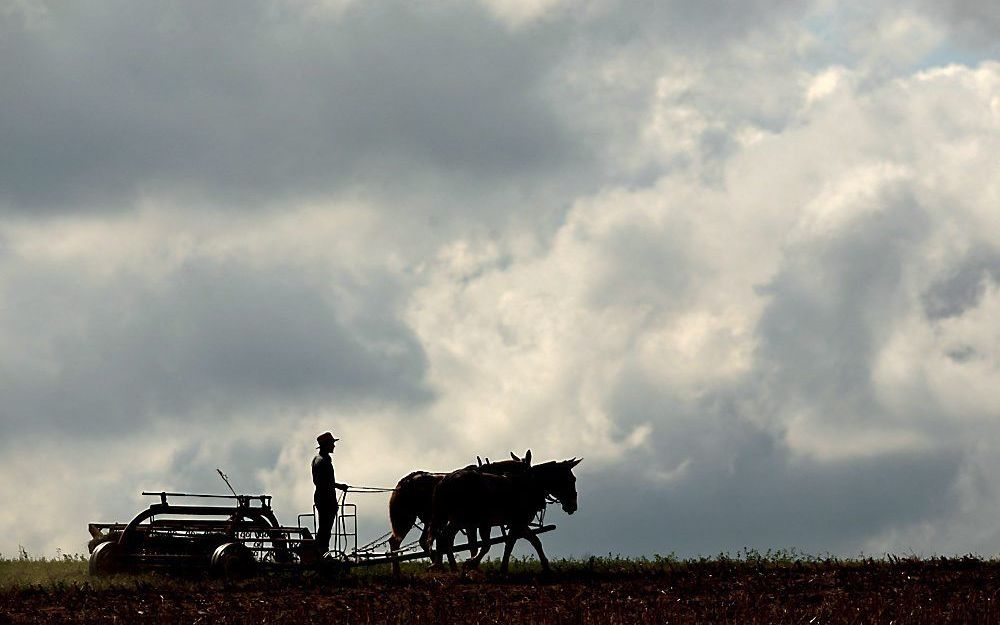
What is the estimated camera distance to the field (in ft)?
58.1

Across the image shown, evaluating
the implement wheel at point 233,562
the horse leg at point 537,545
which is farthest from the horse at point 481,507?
the implement wheel at point 233,562

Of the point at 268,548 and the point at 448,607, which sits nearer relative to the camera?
the point at 448,607

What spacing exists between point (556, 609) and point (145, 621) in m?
5.90

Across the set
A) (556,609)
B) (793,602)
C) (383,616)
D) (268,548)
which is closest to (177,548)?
(268,548)

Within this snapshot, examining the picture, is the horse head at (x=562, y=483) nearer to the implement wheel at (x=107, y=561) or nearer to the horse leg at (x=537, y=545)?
the horse leg at (x=537, y=545)

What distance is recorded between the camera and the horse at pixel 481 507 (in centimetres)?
2434

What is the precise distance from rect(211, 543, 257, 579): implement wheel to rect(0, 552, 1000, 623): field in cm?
50

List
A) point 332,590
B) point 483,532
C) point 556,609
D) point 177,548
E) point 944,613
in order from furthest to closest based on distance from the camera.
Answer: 1. point 483,532
2. point 177,548
3. point 332,590
4. point 556,609
5. point 944,613

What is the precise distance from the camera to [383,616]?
17.9 metres

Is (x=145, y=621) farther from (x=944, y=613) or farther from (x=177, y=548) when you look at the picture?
(x=944, y=613)

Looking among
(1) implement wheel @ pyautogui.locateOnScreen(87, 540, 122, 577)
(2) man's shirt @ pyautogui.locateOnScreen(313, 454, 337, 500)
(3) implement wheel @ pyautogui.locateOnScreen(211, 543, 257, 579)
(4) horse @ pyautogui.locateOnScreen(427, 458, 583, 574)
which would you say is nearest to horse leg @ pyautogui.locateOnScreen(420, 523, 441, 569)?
(4) horse @ pyautogui.locateOnScreen(427, 458, 583, 574)

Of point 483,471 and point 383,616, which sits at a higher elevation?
point 483,471

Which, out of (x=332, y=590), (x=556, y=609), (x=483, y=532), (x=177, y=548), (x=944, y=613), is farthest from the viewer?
(x=483, y=532)

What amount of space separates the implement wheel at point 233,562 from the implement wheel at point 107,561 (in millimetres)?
1841
